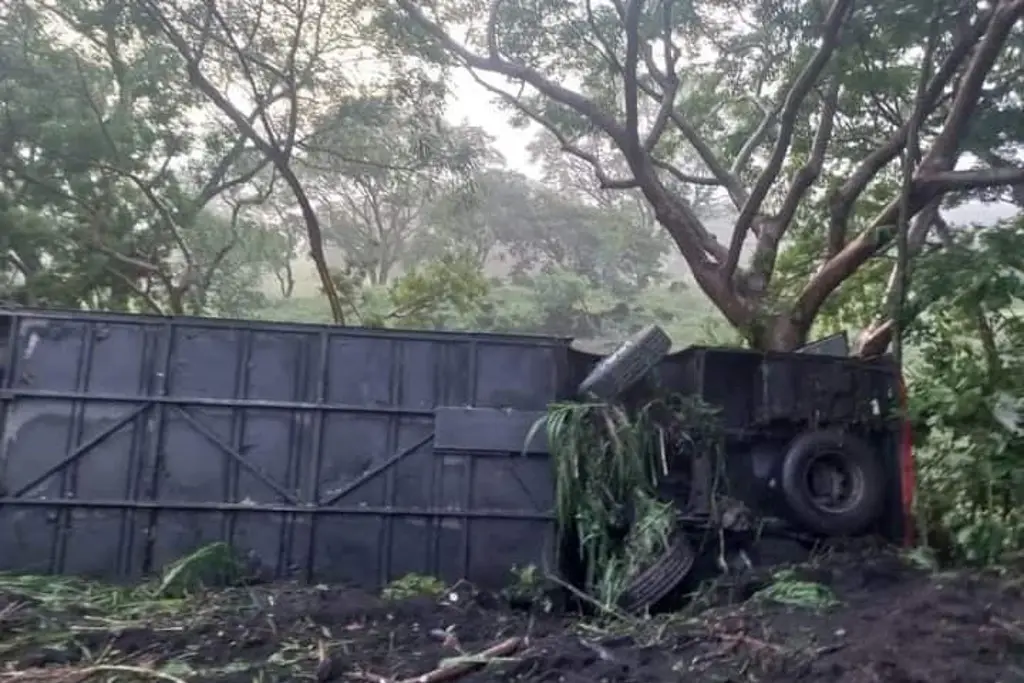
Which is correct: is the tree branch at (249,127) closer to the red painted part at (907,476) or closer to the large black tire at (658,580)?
the large black tire at (658,580)

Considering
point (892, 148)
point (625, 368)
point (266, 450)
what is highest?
point (892, 148)

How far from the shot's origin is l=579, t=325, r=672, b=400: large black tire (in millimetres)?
7555

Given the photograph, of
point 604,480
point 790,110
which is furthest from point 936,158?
point 604,480

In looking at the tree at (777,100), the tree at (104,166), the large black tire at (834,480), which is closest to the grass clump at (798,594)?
the large black tire at (834,480)

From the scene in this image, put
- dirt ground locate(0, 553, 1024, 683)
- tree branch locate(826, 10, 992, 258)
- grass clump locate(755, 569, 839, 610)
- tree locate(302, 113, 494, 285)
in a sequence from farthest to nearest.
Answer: tree locate(302, 113, 494, 285)
tree branch locate(826, 10, 992, 258)
grass clump locate(755, 569, 839, 610)
dirt ground locate(0, 553, 1024, 683)

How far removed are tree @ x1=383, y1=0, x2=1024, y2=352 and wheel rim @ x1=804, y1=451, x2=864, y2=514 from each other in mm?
1844

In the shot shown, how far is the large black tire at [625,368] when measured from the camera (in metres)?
7.55

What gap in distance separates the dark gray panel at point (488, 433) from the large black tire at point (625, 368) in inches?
18.4

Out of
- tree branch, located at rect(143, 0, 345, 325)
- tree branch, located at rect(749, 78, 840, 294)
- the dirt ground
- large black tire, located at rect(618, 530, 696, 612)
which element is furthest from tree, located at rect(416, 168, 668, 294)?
the dirt ground

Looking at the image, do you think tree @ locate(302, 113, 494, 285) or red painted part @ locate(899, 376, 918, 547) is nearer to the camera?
red painted part @ locate(899, 376, 918, 547)

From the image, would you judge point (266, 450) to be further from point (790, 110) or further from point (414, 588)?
point (790, 110)

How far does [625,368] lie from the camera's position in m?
7.55

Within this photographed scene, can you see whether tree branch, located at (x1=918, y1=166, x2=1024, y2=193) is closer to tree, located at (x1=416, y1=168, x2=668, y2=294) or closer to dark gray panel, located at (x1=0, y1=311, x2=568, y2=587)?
dark gray panel, located at (x1=0, y1=311, x2=568, y2=587)

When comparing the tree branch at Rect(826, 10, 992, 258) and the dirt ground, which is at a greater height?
the tree branch at Rect(826, 10, 992, 258)
